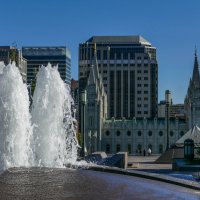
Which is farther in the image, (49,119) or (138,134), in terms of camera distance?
(138,134)

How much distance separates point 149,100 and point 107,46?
72.4 feet

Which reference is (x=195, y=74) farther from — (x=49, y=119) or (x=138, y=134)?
(x=49, y=119)

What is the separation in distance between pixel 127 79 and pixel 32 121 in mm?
148223

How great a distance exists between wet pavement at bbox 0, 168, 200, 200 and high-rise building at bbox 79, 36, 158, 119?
499 ft

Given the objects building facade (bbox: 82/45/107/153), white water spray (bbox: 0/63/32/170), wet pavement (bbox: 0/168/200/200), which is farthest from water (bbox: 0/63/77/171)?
building facade (bbox: 82/45/107/153)

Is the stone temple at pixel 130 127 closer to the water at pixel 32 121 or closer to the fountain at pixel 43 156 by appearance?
the fountain at pixel 43 156

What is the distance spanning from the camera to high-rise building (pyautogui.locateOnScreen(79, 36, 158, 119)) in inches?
6821

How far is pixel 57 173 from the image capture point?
19906 millimetres

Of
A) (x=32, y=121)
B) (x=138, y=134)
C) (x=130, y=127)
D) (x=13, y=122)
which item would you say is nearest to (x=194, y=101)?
(x=138, y=134)

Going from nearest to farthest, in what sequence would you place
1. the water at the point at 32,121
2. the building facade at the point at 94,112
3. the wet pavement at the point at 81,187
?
the wet pavement at the point at 81,187
the water at the point at 32,121
the building facade at the point at 94,112

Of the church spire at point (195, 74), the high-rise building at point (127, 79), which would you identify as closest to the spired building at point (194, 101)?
the church spire at point (195, 74)

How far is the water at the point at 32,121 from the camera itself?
23.5 meters

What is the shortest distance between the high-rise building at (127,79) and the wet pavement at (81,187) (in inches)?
5987

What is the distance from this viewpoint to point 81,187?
16750 mm
